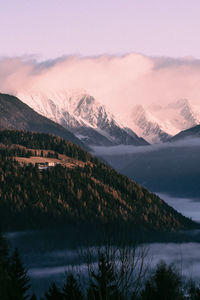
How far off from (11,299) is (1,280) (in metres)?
12.9

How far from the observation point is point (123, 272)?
5261 inches

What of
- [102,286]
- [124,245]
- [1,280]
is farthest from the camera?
[1,280]

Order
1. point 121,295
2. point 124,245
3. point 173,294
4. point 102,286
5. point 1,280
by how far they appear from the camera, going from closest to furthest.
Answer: point 121,295, point 124,245, point 102,286, point 1,280, point 173,294

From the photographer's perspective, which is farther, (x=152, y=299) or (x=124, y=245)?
(x=152, y=299)

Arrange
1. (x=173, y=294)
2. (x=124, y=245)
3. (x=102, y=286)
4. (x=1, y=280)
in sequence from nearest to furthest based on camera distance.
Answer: (x=124, y=245) → (x=102, y=286) → (x=1, y=280) → (x=173, y=294)

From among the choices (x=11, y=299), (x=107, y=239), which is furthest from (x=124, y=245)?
(x=11, y=299)

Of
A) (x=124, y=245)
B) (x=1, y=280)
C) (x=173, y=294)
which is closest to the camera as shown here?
(x=124, y=245)

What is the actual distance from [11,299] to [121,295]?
41704mm

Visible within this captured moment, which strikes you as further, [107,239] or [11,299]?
[11,299]

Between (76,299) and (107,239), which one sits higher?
(107,239)

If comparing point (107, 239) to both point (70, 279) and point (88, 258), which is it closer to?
point (88, 258)

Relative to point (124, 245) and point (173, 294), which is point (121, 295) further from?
point (173, 294)

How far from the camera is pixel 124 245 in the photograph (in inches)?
5591

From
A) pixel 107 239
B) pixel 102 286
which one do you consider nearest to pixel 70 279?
pixel 102 286
